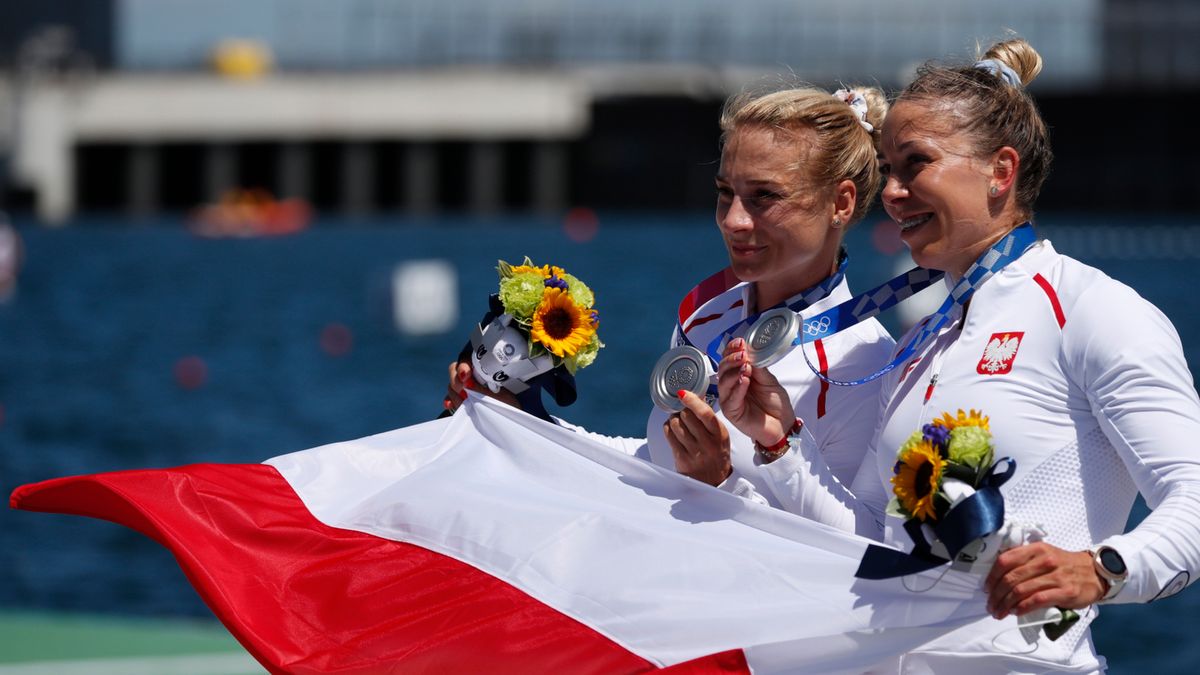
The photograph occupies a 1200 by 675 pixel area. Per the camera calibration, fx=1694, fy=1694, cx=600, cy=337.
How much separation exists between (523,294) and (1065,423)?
1329 millimetres

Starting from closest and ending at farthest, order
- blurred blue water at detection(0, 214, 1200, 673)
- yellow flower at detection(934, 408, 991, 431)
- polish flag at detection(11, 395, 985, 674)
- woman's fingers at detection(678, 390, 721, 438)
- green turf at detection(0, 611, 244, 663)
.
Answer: yellow flower at detection(934, 408, 991, 431) < polish flag at detection(11, 395, 985, 674) < woman's fingers at detection(678, 390, 721, 438) < green turf at detection(0, 611, 244, 663) < blurred blue water at detection(0, 214, 1200, 673)

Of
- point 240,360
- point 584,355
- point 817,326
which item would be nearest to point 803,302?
point 817,326

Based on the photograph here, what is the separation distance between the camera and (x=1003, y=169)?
3049mm

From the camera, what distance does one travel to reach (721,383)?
3.10 m

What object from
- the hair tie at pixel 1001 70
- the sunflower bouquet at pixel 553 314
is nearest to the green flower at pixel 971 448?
the hair tie at pixel 1001 70

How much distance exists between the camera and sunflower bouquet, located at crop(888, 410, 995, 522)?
269 centimetres

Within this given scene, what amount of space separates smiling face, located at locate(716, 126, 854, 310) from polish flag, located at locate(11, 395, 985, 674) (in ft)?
1.60

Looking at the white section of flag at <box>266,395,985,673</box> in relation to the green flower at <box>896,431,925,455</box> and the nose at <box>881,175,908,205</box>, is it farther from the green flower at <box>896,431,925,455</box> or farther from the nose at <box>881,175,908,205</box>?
the nose at <box>881,175,908,205</box>

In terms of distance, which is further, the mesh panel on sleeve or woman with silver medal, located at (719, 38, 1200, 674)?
the mesh panel on sleeve

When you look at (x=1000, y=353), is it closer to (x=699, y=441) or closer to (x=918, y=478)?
(x=918, y=478)

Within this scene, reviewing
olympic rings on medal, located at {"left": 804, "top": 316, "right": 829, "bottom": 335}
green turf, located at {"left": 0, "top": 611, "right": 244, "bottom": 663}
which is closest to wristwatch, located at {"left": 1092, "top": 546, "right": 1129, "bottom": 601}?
olympic rings on medal, located at {"left": 804, "top": 316, "right": 829, "bottom": 335}

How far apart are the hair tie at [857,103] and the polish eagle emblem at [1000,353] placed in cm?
71

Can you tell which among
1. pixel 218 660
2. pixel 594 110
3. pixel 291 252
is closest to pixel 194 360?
pixel 218 660

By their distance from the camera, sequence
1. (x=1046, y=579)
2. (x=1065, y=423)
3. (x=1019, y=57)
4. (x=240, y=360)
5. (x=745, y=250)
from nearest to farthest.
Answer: (x=1046, y=579)
(x=1065, y=423)
(x=1019, y=57)
(x=745, y=250)
(x=240, y=360)
